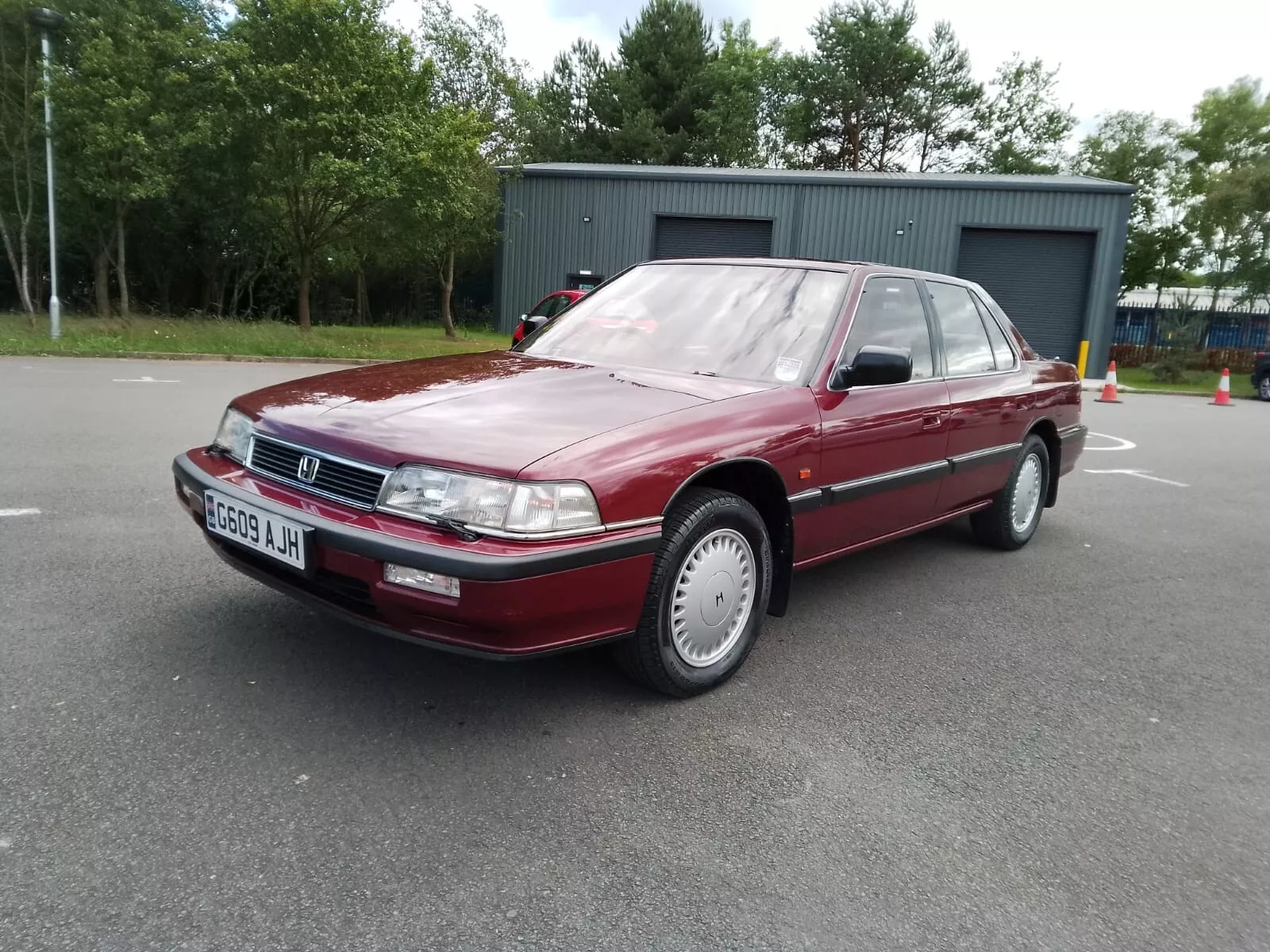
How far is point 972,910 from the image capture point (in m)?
2.07

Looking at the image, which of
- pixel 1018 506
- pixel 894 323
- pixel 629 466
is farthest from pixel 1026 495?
pixel 629 466

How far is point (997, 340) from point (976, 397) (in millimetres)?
738

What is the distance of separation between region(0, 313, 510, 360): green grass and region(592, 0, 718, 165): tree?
19270 mm

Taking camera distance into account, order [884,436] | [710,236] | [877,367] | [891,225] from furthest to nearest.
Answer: [710,236] < [891,225] < [884,436] < [877,367]

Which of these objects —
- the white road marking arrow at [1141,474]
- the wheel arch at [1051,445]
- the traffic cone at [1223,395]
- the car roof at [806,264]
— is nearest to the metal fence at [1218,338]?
the traffic cone at [1223,395]

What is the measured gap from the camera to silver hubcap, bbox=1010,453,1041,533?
5.27 m

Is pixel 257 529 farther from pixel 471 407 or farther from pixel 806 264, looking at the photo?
pixel 806 264

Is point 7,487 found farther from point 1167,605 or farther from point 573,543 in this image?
point 1167,605

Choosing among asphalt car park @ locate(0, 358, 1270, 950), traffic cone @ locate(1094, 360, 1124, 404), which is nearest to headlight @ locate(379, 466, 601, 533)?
asphalt car park @ locate(0, 358, 1270, 950)

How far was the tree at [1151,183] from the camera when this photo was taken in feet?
120

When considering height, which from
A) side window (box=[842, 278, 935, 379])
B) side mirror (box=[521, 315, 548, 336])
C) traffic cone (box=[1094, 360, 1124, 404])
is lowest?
traffic cone (box=[1094, 360, 1124, 404])

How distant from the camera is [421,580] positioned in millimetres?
2488

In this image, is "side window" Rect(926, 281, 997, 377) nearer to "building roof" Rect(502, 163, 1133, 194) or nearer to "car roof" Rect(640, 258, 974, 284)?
"car roof" Rect(640, 258, 974, 284)

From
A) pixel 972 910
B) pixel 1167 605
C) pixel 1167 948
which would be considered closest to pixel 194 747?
pixel 972 910
